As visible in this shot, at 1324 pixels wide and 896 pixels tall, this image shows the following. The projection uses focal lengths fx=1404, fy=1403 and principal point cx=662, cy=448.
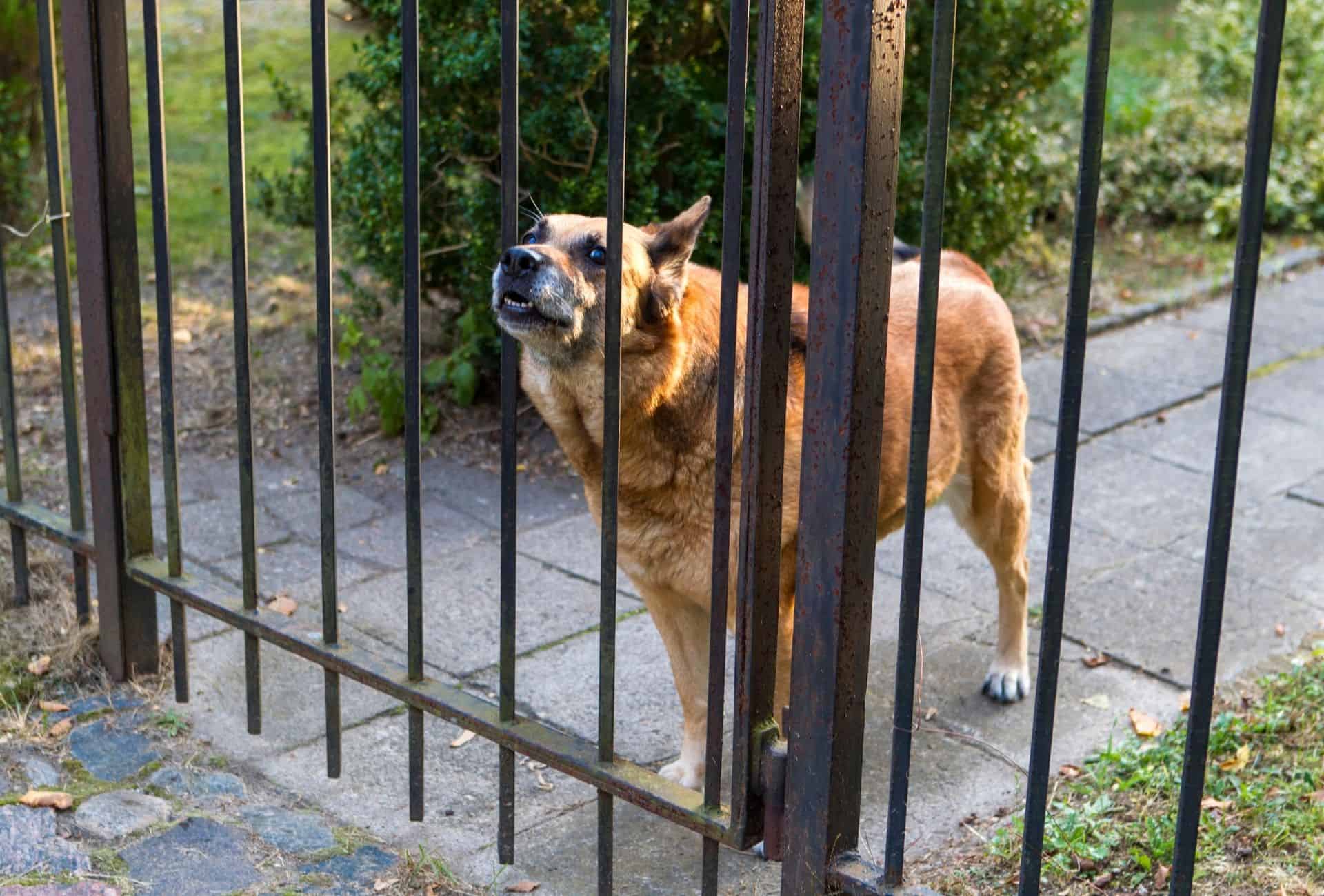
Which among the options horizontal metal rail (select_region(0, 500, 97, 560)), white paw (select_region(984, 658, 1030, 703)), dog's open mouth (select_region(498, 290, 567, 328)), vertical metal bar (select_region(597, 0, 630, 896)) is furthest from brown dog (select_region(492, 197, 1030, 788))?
horizontal metal rail (select_region(0, 500, 97, 560))

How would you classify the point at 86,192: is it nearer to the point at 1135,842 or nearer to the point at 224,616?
the point at 224,616

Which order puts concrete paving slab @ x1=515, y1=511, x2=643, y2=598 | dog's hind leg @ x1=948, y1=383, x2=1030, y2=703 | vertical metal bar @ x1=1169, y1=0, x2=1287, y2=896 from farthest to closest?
concrete paving slab @ x1=515, y1=511, x2=643, y2=598, dog's hind leg @ x1=948, y1=383, x2=1030, y2=703, vertical metal bar @ x1=1169, y1=0, x2=1287, y2=896

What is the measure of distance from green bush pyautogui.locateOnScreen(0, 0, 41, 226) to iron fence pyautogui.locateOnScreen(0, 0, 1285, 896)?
4745mm

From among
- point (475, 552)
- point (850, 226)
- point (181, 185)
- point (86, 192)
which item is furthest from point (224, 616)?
point (181, 185)

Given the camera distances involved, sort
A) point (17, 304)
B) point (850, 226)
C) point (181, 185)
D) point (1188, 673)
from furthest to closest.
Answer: point (181, 185) < point (17, 304) < point (1188, 673) < point (850, 226)

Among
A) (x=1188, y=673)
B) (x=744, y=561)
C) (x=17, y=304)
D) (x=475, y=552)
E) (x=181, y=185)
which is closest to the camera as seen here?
(x=744, y=561)

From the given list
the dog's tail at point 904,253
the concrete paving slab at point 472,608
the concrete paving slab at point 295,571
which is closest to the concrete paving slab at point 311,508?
the concrete paving slab at point 295,571

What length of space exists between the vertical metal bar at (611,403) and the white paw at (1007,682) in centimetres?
165

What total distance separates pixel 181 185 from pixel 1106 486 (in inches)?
238

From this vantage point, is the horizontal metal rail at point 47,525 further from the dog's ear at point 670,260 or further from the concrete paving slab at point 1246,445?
the concrete paving slab at point 1246,445

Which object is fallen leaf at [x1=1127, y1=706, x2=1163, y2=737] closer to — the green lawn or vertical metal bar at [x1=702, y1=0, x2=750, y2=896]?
vertical metal bar at [x1=702, y1=0, x2=750, y2=896]

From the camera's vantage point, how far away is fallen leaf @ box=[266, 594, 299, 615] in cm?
450

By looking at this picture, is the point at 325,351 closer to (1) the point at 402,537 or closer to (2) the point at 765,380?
(2) the point at 765,380

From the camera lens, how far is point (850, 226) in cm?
227
